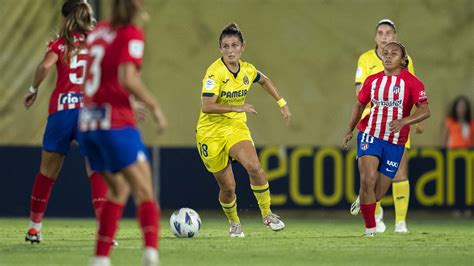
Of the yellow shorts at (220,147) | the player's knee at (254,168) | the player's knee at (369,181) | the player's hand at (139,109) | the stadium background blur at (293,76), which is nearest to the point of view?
the player's hand at (139,109)

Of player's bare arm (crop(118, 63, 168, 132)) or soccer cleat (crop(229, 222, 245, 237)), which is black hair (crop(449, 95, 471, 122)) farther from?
player's bare arm (crop(118, 63, 168, 132))

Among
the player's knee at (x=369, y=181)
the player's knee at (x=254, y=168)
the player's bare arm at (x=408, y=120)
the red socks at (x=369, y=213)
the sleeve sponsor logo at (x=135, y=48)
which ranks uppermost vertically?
the sleeve sponsor logo at (x=135, y=48)

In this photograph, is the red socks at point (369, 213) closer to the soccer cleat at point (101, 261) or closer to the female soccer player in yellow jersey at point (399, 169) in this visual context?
the female soccer player in yellow jersey at point (399, 169)

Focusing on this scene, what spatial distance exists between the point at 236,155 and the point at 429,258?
9.42ft

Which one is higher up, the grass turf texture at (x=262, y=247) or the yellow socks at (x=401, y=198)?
the yellow socks at (x=401, y=198)

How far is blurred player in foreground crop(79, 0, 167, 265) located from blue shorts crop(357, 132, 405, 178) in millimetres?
4126

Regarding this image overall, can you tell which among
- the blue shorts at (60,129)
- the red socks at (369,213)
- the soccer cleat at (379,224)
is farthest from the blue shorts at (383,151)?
the blue shorts at (60,129)

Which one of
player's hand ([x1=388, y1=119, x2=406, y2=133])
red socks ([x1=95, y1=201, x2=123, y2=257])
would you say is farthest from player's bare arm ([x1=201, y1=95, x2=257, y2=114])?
red socks ([x1=95, y1=201, x2=123, y2=257])

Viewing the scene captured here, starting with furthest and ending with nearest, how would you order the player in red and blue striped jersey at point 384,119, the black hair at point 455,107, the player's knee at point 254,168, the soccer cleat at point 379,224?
the black hair at point 455,107 → the soccer cleat at point 379,224 → the player's knee at point 254,168 → the player in red and blue striped jersey at point 384,119

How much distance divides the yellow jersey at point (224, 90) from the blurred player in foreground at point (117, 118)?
372 cm

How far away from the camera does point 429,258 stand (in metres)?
9.38

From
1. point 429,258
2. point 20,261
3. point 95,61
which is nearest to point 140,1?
point 95,61

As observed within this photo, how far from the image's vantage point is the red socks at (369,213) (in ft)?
37.7

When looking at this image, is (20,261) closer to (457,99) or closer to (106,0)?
(106,0)
